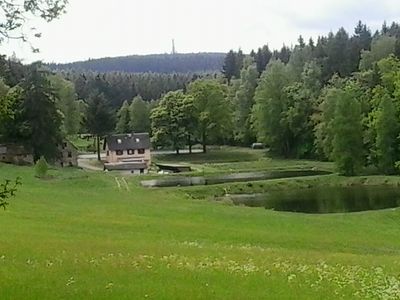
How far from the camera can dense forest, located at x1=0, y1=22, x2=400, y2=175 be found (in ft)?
312

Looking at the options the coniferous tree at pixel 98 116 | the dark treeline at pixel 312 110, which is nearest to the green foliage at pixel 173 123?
the dark treeline at pixel 312 110

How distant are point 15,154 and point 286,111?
158 feet

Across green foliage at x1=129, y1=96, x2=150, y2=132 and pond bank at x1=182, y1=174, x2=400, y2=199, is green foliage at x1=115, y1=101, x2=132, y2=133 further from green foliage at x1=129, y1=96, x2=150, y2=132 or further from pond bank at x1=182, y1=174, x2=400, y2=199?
pond bank at x1=182, y1=174, x2=400, y2=199

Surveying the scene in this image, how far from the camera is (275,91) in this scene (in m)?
127

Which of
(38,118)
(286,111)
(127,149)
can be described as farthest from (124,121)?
(38,118)

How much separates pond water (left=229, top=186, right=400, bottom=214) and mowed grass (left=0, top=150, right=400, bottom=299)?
12.3 meters

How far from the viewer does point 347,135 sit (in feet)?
315

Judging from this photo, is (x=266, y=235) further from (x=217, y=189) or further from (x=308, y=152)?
(x=308, y=152)

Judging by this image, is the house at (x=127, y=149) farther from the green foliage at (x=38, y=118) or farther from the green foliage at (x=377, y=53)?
the green foliage at (x=377, y=53)

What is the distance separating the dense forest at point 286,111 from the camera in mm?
95000

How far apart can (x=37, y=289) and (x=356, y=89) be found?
91495 millimetres

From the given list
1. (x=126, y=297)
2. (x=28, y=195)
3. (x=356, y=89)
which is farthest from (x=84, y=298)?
(x=356, y=89)

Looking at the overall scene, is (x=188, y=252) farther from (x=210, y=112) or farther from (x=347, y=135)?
(x=210, y=112)

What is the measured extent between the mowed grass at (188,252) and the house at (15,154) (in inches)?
1816
